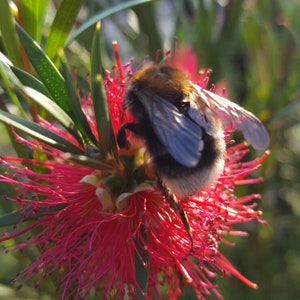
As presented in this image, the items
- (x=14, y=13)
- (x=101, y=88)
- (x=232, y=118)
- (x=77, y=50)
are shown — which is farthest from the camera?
(x=77, y=50)

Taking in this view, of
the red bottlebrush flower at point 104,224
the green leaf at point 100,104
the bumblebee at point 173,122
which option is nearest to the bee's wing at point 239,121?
the bumblebee at point 173,122

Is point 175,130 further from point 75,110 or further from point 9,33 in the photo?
point 9,33

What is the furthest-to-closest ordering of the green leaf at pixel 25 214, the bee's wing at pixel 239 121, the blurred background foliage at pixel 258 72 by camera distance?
1. the blurred background foliage at pixel 258 72
2. the bee's wing at pixel 239 121
3. the green leaf at pixel 25 214

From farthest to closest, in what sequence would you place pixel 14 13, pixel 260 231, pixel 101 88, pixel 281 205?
pixel 281 205 < pixel 260 231 < pixel 14 13 < pixel 101 88

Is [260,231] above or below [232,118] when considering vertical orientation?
below

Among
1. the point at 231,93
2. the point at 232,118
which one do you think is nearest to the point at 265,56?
the point at 231,93

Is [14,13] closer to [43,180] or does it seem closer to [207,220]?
[43,180]

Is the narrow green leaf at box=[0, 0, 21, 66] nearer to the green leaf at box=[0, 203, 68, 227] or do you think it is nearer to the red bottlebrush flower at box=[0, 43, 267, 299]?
the red bottlebrush flower at box=[0, 43, 267, 299]

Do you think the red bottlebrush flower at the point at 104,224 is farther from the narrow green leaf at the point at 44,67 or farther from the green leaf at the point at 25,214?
the narrow green leaf at the point at 44,67

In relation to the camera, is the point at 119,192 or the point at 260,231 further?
the point at 260,231
